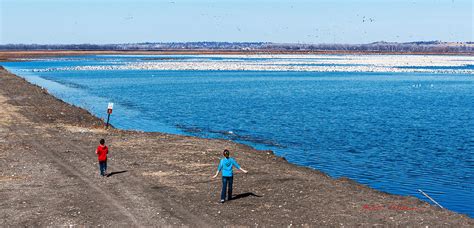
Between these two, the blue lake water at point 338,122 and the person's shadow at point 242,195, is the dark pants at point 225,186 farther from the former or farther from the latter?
the blue lake water at point 338,122

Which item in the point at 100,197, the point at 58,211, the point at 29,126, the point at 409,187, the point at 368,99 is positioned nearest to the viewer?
the point at 58,211

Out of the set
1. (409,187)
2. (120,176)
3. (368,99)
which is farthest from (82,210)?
(368,99)

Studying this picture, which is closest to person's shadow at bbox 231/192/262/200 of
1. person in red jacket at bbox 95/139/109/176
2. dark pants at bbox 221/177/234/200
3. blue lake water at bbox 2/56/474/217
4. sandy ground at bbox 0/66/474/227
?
sandy ground at bbox 0/66/474/227

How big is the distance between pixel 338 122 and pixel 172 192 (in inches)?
1157

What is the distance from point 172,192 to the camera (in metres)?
22.0

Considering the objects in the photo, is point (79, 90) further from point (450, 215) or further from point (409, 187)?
point (450, 215)

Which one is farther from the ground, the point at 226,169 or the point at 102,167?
the point at 226,169

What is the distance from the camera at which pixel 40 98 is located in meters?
60.8

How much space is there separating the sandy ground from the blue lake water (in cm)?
372

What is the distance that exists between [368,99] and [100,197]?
179 ft

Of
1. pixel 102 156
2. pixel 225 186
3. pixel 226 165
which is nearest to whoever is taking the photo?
pixel 226 165

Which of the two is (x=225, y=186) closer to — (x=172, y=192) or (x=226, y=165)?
(x=226, y=165)

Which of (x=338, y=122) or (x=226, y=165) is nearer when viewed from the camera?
(x=226, y=165)

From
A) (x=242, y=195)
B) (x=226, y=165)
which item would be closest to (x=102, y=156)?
(x=242, y=195)
